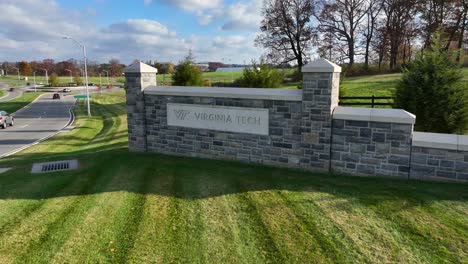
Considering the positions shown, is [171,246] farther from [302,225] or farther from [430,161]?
[430,161]

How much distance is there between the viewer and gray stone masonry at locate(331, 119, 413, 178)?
6.11 metres

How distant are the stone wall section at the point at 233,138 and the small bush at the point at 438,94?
3940mm

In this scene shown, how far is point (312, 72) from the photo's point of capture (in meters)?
6.52

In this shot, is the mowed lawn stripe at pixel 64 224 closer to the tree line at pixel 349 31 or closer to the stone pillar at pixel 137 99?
the stone pillar at pixel 137 99

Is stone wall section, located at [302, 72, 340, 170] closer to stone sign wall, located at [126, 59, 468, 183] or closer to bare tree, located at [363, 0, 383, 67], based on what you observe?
stone sign wall, located at [126, 59, 468, 183]

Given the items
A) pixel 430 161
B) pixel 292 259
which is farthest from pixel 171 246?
pixel 430 161

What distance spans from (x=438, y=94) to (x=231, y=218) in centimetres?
665

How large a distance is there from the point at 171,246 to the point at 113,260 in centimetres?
68

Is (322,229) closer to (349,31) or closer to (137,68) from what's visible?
(137,68)

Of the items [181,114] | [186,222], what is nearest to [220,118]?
[181,114]

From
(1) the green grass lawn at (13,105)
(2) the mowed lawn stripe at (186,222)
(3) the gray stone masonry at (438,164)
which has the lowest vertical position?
(1) the green grass lawn at (13,105)

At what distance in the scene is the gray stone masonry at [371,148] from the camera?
6.11 meters

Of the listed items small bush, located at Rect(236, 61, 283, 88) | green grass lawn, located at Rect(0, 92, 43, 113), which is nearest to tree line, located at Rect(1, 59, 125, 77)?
green grass lawn, located at Rect(0, 92, 43, 113)

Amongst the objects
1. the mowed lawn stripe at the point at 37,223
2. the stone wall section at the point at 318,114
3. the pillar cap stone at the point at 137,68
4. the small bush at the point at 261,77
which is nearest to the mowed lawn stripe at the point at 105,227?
the mowed lawn stripe at the point at 37,223
